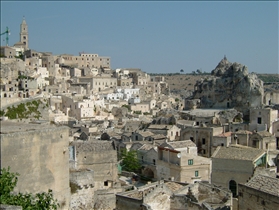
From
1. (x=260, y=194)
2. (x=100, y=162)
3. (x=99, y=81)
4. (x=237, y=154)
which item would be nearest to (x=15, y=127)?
(x=260, y=194)

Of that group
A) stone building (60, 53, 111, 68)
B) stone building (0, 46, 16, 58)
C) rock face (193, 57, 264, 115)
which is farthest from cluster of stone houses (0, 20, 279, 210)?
stone building (60, 53, 111, 68)

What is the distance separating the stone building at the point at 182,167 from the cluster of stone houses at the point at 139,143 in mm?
57

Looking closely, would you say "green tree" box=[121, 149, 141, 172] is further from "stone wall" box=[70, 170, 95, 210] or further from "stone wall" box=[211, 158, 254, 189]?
"stone wall" box=[70, 170, 95, 210]

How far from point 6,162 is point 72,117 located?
41.8 meters

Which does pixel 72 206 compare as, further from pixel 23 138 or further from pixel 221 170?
pixel 221 170

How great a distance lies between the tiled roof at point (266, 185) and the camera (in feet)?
44.7

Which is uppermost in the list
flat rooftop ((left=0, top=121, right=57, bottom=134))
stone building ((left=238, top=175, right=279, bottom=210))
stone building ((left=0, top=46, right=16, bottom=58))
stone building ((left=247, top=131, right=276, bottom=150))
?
stone building ((left=0, top=46, right=16, bottom=58))

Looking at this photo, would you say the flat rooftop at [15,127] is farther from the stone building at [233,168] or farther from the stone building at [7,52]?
the stone building at [7,52]

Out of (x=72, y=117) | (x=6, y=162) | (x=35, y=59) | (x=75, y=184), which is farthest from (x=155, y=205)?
(x=35, y=59)

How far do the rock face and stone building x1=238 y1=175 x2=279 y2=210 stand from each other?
34.7 metres

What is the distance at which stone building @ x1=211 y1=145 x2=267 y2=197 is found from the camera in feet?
74.5

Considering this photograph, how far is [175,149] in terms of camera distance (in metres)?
24.6

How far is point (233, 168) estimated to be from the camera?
2291 cm

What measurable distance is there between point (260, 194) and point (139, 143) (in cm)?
1685
